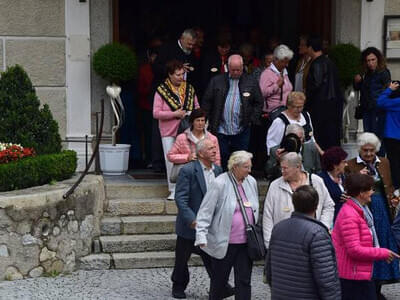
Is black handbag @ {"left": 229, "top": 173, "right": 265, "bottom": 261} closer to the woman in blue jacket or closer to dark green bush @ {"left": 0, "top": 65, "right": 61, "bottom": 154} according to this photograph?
dark green bush @ {"left": 0, "top": 65, "right": 61, "bottom": 154}

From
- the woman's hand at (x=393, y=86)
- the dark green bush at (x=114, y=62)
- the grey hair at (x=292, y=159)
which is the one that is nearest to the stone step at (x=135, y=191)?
the dark green bush at (x=114, y=62)

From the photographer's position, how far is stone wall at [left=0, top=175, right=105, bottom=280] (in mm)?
9461

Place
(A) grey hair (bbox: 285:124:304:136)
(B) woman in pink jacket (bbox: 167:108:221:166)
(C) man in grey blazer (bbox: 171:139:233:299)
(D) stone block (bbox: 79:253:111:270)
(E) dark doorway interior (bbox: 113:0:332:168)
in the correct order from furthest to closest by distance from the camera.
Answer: (E) dark doorway interior (bbox: 113:0:332:168) → (D) stone block (bbox: 79:253:111:270) → (B) woman in pink jacket (bbox: 167:108:221:166) → (A) grey hair (bbox: 285:124:304:136) → (C) man in grey blazer (bbox: 171:139:233:299)

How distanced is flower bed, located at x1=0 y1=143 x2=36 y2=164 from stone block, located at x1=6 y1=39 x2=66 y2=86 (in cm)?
159

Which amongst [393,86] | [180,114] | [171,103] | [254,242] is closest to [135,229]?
[180,114]

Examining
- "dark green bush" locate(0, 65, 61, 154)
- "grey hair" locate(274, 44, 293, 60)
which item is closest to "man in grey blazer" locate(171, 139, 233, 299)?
"dark green bush" locate(0, 65, 61, 154)

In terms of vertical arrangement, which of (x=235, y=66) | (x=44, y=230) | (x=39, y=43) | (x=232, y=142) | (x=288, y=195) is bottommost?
(x=44, y=230)

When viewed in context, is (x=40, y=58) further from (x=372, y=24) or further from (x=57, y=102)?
(x=372, y=24)

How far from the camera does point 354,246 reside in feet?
24.3

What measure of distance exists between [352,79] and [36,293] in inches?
210

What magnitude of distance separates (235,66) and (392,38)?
9.52 ft

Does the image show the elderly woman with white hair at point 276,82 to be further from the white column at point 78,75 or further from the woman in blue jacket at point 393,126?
the white column at point 78,75

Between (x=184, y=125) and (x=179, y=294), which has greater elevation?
(x=184, y=125)

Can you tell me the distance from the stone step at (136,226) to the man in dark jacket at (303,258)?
377 cm
